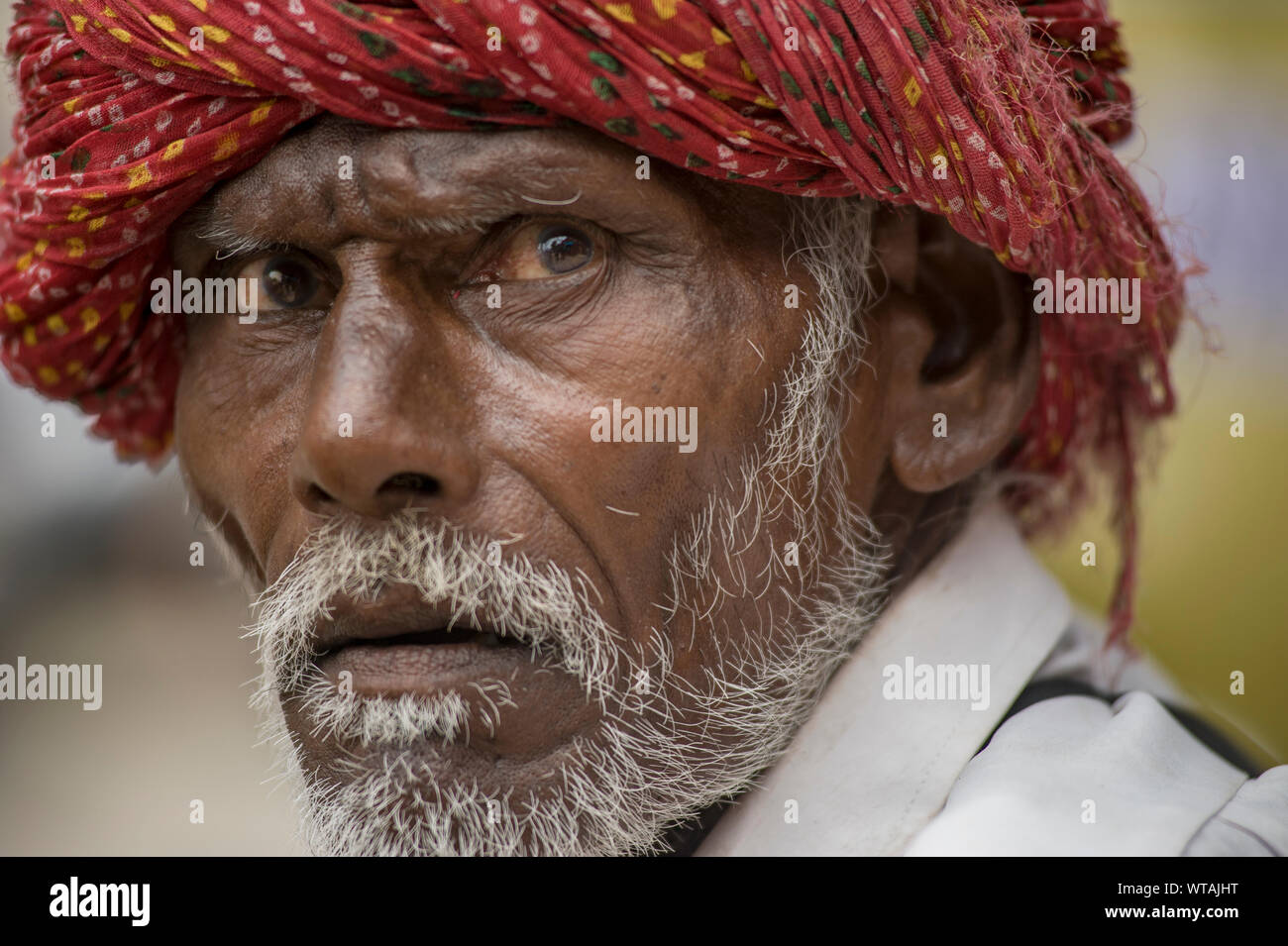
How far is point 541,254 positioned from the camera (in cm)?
181

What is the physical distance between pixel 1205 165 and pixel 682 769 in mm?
3144

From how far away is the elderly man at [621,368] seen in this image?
5.53 ft

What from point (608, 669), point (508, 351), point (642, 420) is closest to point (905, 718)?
point (608, 669)

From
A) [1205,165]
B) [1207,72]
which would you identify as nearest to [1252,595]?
[1205,165]

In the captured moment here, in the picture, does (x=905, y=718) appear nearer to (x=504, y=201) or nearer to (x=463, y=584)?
(x=463, y=584)

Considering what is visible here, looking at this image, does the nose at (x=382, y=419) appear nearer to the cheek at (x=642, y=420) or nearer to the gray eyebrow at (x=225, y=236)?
the cheek at (x=642, y=420)

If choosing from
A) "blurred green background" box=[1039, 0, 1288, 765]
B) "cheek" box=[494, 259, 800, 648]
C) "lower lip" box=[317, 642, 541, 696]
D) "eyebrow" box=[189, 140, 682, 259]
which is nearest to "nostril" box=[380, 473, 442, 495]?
"cheek" box=[494, 259, 800, 648]

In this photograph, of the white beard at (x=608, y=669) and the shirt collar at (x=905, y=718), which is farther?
the shirt collar at (x=905, y=718)

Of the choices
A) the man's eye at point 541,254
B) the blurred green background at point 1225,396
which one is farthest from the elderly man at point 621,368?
the blurred green background at point 1225,396

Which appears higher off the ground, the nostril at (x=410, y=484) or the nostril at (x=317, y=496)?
the nostril at (x=410, y=484)

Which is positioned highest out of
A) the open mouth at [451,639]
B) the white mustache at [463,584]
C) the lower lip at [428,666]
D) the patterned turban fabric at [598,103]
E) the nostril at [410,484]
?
the patterned turban fabric at [598,103]

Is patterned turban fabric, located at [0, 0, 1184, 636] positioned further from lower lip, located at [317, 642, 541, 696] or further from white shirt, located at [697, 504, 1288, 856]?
lower lip, located at [317, 642, 541, 696]

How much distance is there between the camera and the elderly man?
1687 millimetres

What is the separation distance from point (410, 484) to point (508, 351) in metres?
0.22
